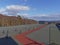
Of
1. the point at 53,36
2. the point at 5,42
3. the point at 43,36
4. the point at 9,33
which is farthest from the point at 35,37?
the point at 5,42

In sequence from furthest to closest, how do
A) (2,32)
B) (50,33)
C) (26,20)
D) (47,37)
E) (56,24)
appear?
1. (26,20)
2. (56,24)
3. (50,33)
4. (47,37)
5. (2,32)

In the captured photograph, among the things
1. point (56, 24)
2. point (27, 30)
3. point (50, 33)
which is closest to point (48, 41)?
point (50, 33)

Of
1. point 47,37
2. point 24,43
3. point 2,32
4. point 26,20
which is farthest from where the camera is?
point 26,20

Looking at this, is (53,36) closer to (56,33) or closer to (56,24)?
(56,33)

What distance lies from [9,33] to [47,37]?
1859 mm

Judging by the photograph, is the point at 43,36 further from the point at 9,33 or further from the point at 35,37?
the point at 9,33

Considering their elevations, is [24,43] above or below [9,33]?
below

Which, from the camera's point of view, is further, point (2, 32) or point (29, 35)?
point (29, 35)

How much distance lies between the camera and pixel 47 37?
757cm

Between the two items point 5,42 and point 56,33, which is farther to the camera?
point 56,33

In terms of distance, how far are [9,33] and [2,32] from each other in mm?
360

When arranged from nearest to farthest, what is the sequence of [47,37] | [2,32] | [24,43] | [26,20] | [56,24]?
[2,32], [24,43], [47,37], [56,24], [26,20]

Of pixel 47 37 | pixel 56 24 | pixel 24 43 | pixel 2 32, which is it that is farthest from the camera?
pixel 56 24

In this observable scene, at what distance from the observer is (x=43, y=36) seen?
7.69 metres
